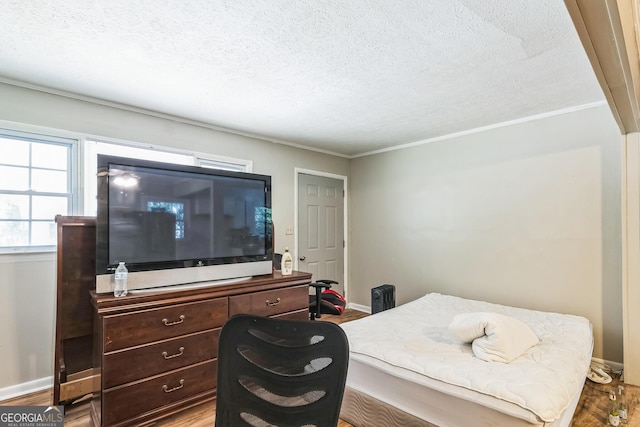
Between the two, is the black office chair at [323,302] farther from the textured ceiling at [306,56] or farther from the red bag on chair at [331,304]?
the textured ceiling at [306,56]

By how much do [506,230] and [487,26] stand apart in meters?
2.31

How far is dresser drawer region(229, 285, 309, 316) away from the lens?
2.30 m

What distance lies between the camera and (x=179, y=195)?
2.26 m

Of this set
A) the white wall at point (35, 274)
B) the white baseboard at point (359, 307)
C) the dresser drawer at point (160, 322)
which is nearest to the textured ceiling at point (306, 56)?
the white wall at point (35, 274)

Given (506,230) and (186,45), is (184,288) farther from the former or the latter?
(506,230)

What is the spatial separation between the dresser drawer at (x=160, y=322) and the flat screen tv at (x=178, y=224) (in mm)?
207

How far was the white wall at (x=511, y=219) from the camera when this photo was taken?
2.82m

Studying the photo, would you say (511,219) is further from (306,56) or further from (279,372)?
(279,372)

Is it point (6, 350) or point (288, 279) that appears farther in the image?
point (288, 279)

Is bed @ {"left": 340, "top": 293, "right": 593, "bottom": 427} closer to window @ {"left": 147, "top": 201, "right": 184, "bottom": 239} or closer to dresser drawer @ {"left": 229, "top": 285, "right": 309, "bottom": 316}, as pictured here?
dresser drawer @ {"left": 229, "top": 285, "right": 309, "bottom": 316}

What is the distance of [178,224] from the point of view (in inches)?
88.5

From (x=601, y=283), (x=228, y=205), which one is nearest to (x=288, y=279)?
(x=228, y=205)

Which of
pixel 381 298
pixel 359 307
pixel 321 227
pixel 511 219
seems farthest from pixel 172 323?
pixel 511 219

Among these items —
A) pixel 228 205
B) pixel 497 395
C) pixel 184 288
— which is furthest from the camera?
pixel 228 205
